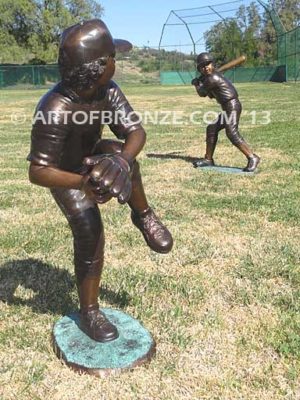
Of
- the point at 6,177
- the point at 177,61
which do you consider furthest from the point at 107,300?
the point at 177,61

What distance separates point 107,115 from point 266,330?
4.56ft

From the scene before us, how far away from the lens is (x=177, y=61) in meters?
44.3

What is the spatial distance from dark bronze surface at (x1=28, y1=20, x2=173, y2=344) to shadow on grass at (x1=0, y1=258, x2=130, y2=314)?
54 centimetres

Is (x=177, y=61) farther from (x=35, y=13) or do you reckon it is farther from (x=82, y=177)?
(x=82, y=177)

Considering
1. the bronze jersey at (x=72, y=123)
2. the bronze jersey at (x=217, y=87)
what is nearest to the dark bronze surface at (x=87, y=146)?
the bronze jersey at (x=72, y=123)

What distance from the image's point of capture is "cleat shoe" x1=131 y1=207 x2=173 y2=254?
2648 mm

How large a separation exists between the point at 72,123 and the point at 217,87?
527 cm

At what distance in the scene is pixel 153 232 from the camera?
105 inches

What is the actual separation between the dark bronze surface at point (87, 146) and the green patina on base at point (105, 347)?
101 millimetres

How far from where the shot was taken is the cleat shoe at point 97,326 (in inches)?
105

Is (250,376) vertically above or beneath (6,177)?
above

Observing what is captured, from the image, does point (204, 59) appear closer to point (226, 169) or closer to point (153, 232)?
point (226, 169)

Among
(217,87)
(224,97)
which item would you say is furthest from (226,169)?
(217,87)

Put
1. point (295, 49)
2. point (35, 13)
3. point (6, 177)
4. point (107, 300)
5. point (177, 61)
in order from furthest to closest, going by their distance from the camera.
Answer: point (35, 13) → point (177, 61) → point (295, 49) → point (6, 177) → point (107, 300)
